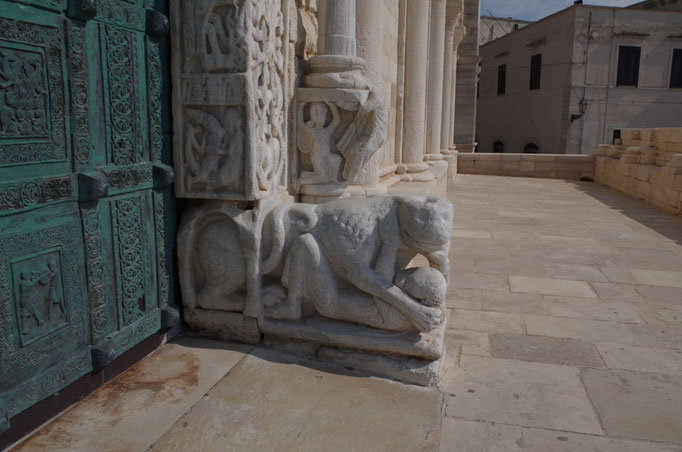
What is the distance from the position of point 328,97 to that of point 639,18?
2282 centimetres

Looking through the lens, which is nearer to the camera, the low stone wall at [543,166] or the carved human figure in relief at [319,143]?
the carved human figure in relief at [319,143]

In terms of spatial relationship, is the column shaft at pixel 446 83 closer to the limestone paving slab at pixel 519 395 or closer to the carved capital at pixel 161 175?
the limestone paving slab at pixel 519 395

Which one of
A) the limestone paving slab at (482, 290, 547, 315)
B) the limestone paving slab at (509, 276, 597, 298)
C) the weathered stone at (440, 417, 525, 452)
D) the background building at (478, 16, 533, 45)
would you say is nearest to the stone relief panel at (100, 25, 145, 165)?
the weathered stone at (440, 417, 525, 452)

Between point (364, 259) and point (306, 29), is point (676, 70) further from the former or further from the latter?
point (364, 259)

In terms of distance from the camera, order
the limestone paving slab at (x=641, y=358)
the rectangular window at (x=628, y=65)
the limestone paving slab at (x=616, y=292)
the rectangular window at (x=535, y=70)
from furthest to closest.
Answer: the rectangular window at (x=535, y=70), the rectangular window at (x=628, y=65), the limestone paving slab at (x=616, y=292), the limestone paving slab at (x=641, y=358)

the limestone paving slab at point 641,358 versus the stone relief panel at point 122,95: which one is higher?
the stone relief panel at point 122,95

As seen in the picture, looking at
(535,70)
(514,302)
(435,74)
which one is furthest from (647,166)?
(535,70)

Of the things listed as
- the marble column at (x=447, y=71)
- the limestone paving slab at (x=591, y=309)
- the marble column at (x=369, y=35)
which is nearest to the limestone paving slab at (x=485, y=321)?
the limestone paving slab at (x=591, y=309)

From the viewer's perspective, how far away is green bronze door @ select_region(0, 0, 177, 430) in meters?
1.93

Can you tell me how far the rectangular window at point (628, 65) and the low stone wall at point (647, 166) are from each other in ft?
35.8

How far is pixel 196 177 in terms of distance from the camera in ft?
9.14

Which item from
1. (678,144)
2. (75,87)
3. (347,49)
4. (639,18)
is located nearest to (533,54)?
(639,18)

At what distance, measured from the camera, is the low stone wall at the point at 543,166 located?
1345 centimetres

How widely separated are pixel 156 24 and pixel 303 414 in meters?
1.87
